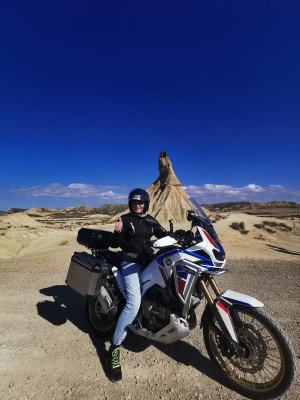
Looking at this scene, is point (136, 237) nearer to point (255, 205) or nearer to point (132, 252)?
point (132, 252)

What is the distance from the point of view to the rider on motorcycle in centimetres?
367

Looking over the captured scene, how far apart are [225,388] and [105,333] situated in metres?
1.91

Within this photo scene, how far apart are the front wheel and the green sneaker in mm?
1227

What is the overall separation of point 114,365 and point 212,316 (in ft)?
4.65

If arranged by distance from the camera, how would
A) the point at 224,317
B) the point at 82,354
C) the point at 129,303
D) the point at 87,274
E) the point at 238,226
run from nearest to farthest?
the point at 224,317 → the point at 129,303 → the point at 82,354 → the point at 87,274 → the point at 238,226

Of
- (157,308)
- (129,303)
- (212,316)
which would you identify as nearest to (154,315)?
(157,308)

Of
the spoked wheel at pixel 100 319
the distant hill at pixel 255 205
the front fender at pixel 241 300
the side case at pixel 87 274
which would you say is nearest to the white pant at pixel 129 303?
the spoked wheel at pixel 100 319

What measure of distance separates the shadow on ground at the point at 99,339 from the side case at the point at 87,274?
827mm

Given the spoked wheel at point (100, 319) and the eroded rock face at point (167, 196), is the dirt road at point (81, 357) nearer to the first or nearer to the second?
the spoked wheel at point (100, 319)

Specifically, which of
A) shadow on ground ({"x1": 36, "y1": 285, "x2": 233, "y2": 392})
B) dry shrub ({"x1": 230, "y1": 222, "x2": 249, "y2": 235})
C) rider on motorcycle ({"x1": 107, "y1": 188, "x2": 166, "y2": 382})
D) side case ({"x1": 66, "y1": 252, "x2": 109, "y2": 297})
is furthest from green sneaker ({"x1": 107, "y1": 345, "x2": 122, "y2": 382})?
dry shrub ({"x1": 230, "y1": 222, "x2": 249, "y2": 235})

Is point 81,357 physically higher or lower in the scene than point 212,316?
lower

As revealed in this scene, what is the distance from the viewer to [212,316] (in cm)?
334

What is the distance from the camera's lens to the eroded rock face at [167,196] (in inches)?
1446

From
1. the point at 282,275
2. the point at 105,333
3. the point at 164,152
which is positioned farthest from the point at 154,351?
the point at 164,152
